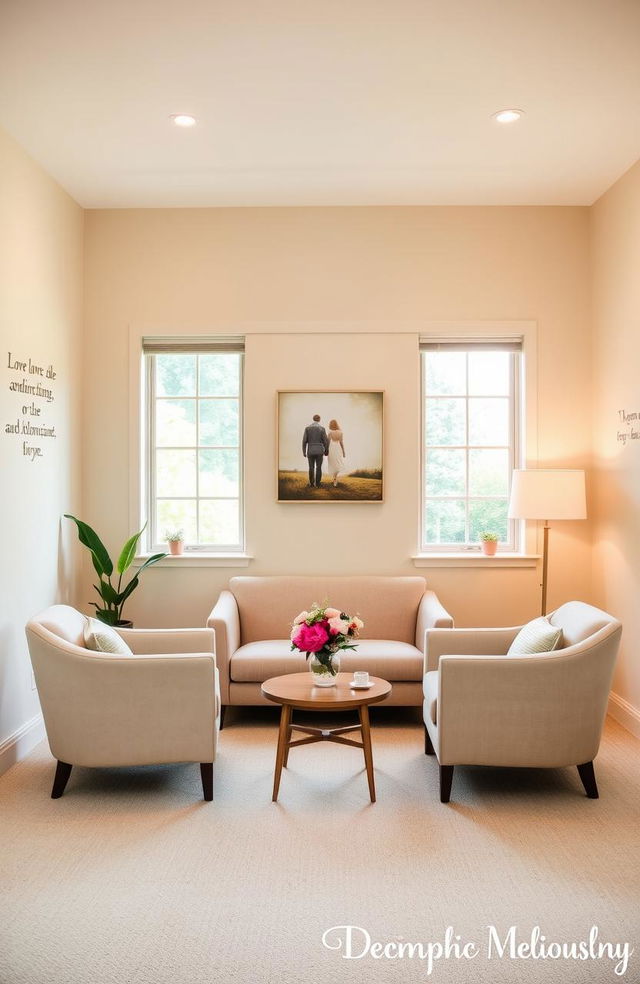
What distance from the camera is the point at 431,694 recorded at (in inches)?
141

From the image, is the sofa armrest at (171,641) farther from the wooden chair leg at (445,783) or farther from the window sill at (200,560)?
the wooden chair leg at (445,783)

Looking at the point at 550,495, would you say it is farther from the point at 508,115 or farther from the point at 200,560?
the point at 200,560

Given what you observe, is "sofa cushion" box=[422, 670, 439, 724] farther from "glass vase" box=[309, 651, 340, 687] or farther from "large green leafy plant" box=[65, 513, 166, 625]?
"large green leafy plant" box=[65, 513, 166, 625]

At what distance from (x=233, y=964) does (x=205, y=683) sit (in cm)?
130

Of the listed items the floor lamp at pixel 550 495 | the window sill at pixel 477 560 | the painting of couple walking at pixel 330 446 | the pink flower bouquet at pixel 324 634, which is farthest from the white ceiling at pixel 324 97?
the pink flower bouquet at pixel 324 634

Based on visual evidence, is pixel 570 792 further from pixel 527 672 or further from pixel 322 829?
pixel 322 829

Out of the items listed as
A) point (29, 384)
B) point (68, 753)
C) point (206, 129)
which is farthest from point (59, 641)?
point (206, 129)

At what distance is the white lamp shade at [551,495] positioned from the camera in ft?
14.6

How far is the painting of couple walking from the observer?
4977mm

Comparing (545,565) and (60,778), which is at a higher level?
(545,565)

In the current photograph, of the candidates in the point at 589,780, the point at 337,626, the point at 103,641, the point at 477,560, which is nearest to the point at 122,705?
the point at 103,641

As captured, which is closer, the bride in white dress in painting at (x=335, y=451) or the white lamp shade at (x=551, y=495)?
the white lamp shade at (x=551, y=495)

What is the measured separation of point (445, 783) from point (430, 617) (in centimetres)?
120

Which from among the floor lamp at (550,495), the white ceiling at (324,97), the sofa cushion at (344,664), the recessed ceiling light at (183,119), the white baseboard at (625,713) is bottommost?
the white baseboard at (625,713)
